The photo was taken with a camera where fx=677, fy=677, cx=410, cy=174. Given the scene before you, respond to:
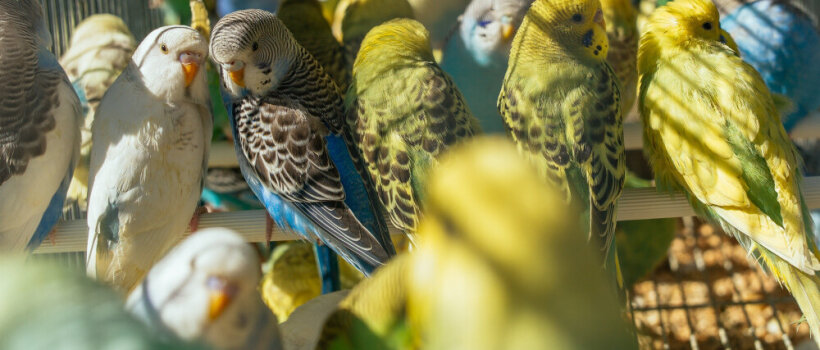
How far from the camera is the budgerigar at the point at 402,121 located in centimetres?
125

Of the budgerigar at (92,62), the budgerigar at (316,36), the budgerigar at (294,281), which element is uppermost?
the budgerigar at (316,36)

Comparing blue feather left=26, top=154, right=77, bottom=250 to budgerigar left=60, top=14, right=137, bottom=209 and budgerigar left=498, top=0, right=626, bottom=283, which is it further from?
budgerigar left=498, top=0, right=626, bottom=283

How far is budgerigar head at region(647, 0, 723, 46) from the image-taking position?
148 cm

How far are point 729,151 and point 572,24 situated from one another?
39cm

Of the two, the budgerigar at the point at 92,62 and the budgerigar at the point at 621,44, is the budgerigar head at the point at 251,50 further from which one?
the budgerigar at the point at 621,44

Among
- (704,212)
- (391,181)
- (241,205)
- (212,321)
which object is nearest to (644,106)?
(704,212)

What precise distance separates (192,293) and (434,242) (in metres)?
0.24

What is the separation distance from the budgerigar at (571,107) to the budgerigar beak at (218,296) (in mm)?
721

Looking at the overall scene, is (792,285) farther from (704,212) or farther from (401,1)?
(401,1)

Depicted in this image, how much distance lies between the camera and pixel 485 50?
1759mm

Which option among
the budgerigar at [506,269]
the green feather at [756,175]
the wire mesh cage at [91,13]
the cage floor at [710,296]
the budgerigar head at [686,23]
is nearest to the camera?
the budgerigar at [506,269]

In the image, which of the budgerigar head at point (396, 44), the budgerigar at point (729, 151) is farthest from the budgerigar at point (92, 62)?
the budgerigar at point (729, 151)

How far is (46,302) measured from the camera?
63 cm

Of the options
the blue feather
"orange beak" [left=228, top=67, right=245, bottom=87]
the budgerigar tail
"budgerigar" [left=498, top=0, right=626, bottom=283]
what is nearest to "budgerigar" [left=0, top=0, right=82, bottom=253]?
the blue feather
